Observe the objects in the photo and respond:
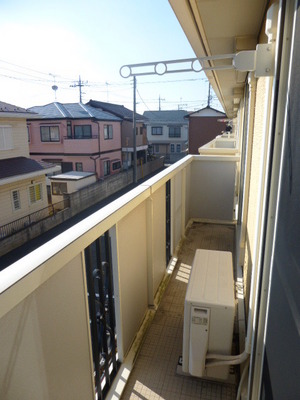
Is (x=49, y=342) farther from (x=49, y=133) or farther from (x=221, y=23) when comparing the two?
(x=49, y=133)

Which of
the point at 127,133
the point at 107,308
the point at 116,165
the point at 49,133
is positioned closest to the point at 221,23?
the point at 107,308

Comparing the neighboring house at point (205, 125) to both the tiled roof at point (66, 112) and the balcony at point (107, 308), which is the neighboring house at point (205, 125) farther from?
the balcony at point (107, 308)

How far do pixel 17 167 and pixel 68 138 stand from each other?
6829 mm

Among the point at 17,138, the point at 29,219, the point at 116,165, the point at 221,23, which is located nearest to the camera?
the point at 221,23

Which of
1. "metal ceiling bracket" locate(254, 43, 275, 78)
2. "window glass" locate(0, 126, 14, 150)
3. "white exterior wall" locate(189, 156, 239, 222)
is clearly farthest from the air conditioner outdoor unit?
"window glass" locate(0, 126, 14, 150)

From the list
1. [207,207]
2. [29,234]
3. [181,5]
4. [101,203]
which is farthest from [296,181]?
[101,203]

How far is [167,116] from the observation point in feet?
120

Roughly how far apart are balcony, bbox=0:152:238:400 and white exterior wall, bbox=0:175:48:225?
835 cm

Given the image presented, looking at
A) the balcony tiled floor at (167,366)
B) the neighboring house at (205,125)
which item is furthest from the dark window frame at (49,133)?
the balcony tiled floor at (167,366)

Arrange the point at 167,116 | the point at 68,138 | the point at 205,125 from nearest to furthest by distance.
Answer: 1. the point at 68,138
2. the point at 205,125
3. the point at 167,116

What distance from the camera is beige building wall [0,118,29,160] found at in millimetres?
11242

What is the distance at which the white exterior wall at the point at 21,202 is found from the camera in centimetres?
1070

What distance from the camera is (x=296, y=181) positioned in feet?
2.78

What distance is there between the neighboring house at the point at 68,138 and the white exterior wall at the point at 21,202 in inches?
218
